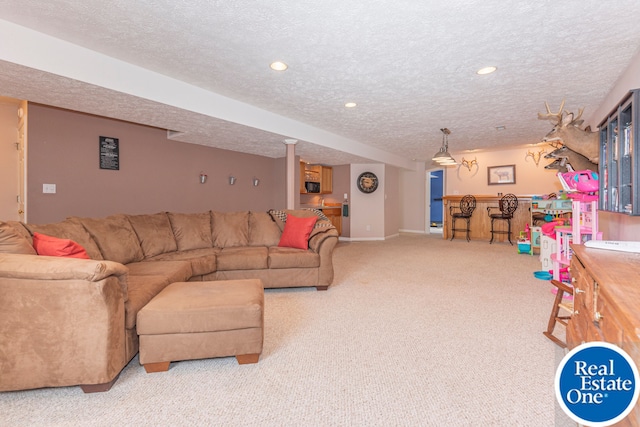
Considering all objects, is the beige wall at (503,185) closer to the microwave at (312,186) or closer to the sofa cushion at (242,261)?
the microwave at (312,186)

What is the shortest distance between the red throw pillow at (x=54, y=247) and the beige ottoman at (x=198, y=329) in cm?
74

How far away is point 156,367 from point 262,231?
2.41m

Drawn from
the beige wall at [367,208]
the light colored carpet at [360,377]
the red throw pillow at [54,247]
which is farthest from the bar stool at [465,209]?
the red throw pillow at [54,247]

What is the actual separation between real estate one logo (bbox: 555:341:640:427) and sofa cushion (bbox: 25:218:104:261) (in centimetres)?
314

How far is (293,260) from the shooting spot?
3.51 metres

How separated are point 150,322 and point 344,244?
19.1ft

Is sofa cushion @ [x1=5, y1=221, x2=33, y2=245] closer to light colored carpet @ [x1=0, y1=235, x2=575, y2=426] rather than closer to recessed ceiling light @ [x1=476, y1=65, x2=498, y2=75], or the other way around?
light colored carpet @ [x1=0, y1=235, x2=575, y2=426]

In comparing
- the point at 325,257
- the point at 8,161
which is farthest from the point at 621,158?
the point at 8,161

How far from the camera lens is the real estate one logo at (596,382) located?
75cm

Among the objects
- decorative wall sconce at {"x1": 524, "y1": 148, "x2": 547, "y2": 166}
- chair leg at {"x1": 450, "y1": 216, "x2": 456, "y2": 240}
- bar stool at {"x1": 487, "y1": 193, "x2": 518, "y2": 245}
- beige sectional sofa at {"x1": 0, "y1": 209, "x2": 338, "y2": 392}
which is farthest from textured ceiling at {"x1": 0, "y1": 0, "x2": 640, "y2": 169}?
chair leg at {"x1": 450, "y1": 216, "x2": 456, "y2": 240}

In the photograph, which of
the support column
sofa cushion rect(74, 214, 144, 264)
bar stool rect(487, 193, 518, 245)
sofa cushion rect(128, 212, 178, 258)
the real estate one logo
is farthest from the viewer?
bar stool rect(487, 193, 518, 245)

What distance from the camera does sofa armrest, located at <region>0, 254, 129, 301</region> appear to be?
1578mm

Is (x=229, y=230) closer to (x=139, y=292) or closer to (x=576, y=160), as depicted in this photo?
(x=139, y=292)

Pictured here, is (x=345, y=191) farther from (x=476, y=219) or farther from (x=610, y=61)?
(x=610, y=61)
